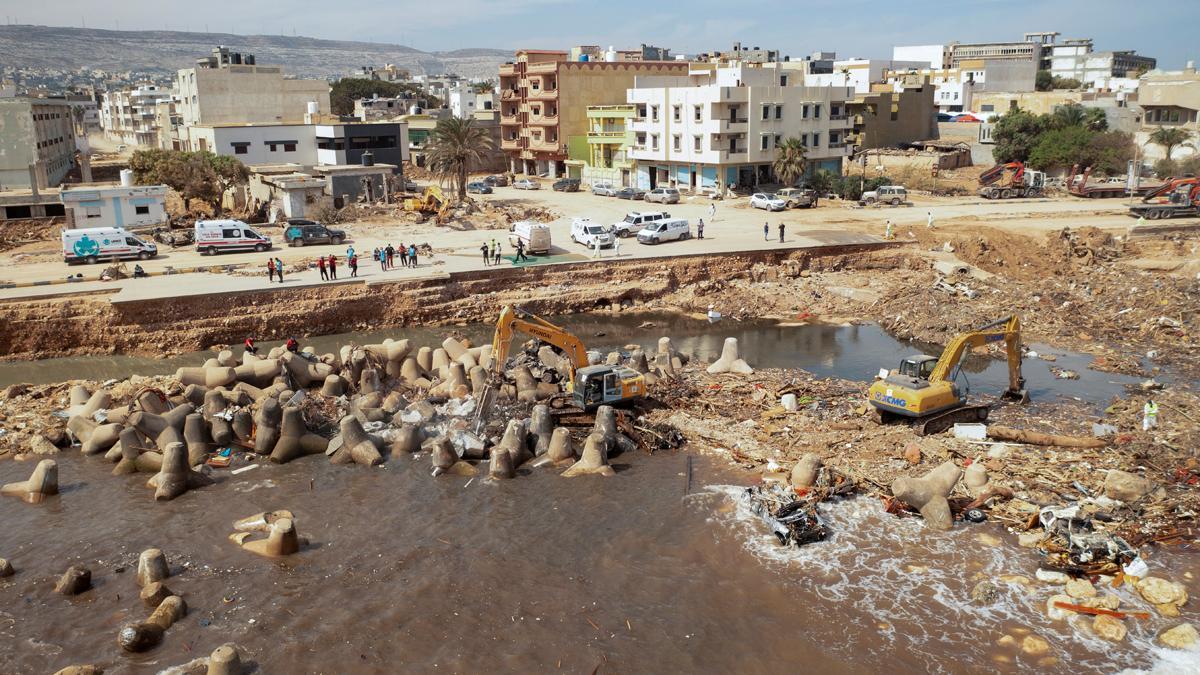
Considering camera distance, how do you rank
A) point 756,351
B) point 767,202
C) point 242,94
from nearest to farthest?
point 756,351, point 767,202, point 242,94

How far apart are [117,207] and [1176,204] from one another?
50.5 m

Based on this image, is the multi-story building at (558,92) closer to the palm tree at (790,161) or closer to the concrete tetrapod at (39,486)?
the palm tree at (790,161)

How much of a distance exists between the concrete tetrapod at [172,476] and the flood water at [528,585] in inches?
11.8

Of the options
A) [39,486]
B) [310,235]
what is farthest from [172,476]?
[310,235]

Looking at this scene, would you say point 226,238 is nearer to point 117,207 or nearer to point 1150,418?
point 117,207

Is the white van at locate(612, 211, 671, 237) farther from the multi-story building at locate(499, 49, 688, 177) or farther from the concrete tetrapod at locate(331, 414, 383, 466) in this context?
the multi-story building at locate(499, 49, 688, 177)

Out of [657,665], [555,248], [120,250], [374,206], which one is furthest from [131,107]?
[657,665]

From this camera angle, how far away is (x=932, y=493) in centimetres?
1672

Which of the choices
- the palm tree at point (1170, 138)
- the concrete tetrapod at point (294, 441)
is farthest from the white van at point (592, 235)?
the palm tree at point (1170, 138)

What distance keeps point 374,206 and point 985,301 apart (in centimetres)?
3099

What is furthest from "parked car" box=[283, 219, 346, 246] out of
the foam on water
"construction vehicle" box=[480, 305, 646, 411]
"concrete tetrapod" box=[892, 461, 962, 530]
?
"concrete tetrapod" box=[892, 461, 962, 530]

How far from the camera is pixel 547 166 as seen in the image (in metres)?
71.4

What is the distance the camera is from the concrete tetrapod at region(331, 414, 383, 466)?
1983 centimetres

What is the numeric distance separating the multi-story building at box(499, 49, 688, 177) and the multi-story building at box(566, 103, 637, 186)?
217 cm
